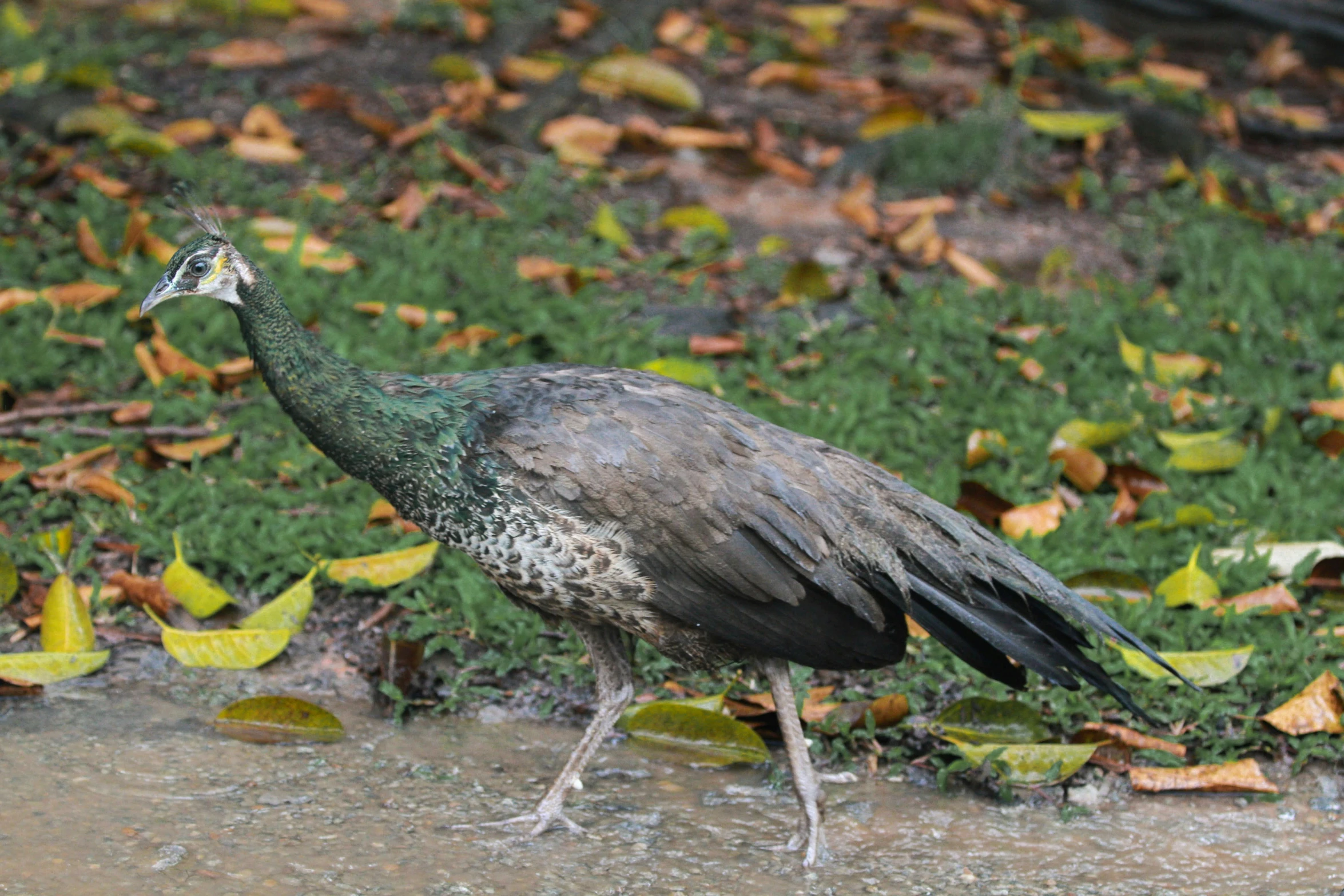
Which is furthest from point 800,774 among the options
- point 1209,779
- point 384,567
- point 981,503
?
point 981,503

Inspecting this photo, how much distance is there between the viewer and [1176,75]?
27.6ft

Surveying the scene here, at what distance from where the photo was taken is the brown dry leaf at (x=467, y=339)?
18.7 ft

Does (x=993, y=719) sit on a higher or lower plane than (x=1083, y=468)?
lower

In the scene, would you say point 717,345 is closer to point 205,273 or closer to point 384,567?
point 384,567

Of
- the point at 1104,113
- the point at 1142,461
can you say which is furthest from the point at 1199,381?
the point at 1104,113

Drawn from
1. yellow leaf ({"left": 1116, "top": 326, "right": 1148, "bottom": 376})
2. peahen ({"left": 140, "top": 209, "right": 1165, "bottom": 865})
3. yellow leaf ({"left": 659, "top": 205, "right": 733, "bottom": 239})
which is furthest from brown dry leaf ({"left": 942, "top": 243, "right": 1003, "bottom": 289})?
peahen ({"left": 140, "top": 209, "right": 1165, "bottom": 865})

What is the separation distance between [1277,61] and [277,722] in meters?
7.20

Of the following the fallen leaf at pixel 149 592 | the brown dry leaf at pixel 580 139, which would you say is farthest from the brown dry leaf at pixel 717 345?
the fallen leaf at pixel 149 592

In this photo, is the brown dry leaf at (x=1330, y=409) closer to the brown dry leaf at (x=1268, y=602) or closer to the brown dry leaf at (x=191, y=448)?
the brown dry leaf at (x=1268, y=602)

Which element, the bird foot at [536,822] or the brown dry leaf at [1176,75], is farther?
the brown dry leaf at [1176,75]

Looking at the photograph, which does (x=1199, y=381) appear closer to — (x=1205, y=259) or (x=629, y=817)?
(x=1205, y=259)

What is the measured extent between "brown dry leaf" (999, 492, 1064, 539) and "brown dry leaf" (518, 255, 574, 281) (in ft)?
7.36

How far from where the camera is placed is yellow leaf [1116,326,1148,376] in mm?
5859

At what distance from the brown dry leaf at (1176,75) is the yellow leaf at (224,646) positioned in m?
6.23
